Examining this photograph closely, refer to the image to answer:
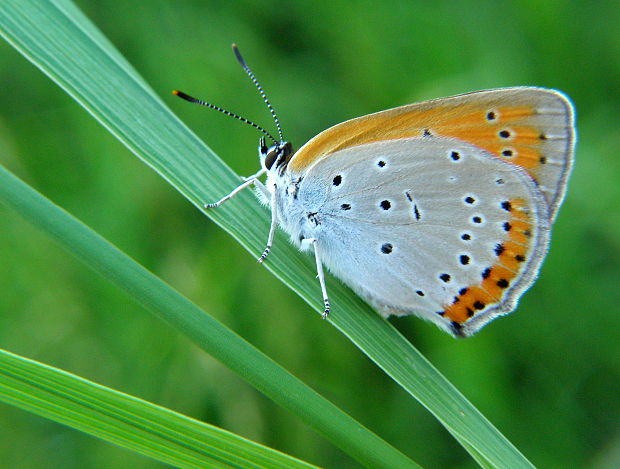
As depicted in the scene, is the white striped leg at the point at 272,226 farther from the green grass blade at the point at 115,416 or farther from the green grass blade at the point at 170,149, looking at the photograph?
Result: the green grass blade at the point at 115,416

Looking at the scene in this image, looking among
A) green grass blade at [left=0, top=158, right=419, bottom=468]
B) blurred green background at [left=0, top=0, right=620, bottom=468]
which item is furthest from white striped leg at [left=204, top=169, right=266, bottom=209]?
blurred green background at [left=0, top=0, right=620, bottom=468]

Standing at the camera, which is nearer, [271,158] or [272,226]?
[272,226]

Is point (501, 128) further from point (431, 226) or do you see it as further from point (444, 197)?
point (431, 226)

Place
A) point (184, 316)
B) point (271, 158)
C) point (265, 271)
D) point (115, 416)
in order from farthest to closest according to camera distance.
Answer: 1. point (265, 271)
2. point (271, 158)
3. point (184, 316)
4. point (115, 416)

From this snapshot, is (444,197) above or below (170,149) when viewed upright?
above

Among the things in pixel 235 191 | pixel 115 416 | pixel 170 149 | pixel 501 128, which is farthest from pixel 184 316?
pixel 501 128

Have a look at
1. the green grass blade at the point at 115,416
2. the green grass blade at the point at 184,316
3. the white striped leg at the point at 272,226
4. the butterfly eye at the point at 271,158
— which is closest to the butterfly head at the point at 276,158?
the butterfly eye at the point at 271,158
